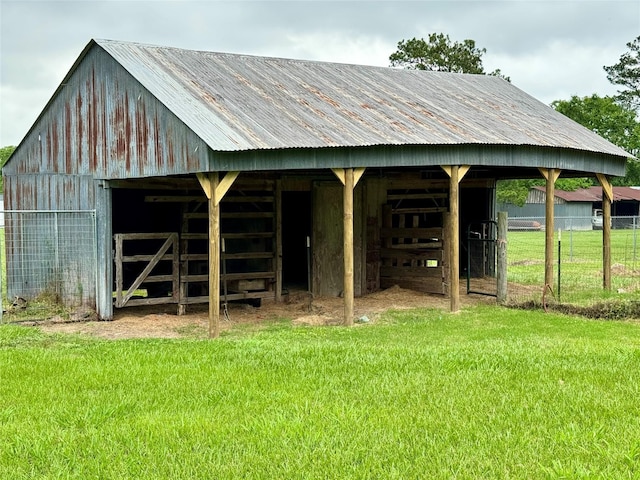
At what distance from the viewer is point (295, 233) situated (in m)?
22.0

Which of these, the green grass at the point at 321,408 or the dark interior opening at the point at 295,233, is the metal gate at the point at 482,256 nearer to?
the dark interior opening at the point at 295,233

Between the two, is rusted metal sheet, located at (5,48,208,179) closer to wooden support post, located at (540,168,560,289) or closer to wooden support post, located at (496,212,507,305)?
wooden support post, located at (496,212,507,305)

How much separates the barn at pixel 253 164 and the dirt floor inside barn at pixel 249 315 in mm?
406

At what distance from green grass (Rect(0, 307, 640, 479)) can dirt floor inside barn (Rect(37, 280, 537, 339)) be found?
1675 millimetres

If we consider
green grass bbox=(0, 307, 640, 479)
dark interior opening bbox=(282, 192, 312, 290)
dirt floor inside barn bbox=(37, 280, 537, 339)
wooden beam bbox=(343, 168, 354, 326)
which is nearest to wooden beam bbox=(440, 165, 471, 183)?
wooden beam bbox=(343, 168, 354, 326)

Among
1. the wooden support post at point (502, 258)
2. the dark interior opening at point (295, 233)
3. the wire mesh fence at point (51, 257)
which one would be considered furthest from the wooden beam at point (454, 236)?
the wire mesh fence at point (51, 257)

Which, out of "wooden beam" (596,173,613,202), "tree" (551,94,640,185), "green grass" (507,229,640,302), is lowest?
"green grass" (507,229,640,302)

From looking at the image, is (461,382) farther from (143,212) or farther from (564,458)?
(143,212)

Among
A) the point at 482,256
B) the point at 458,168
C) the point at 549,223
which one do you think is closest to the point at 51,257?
the point at 458,168

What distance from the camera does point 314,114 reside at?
49.6 ft

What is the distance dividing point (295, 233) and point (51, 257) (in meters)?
7.40

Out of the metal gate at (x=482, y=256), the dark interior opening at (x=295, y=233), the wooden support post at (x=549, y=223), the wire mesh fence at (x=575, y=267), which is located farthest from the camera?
the metal gate at (x=482, y=256)

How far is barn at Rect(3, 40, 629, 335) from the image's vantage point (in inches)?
542

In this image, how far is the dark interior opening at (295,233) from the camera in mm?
21438
